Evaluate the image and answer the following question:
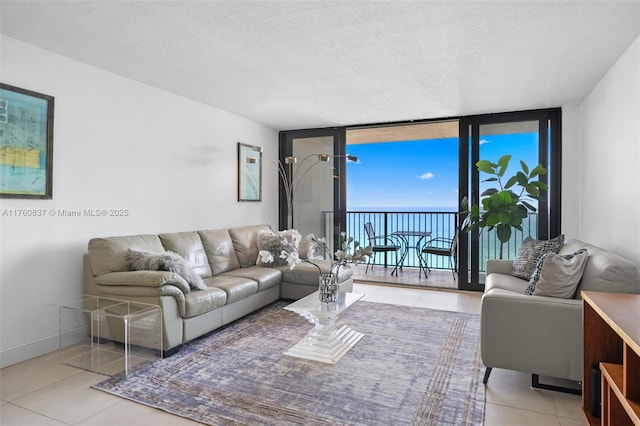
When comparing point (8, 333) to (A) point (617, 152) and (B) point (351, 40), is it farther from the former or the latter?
(A) point (617, 152)

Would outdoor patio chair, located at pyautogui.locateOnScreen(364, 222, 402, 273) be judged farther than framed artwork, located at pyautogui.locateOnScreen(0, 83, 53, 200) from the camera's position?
Yes

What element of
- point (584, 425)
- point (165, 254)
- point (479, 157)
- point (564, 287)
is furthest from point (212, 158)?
point (584, 425)

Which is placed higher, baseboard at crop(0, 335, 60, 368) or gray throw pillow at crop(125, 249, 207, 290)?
gray throw pillow at crop(125, 249, 207, 290)

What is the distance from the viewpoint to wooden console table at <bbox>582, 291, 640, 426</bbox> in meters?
1.40

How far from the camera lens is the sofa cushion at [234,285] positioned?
11.4 ft

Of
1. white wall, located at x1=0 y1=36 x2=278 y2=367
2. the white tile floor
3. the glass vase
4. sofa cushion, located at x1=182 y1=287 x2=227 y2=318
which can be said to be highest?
white wall, located at x1=0 y1=36 x2=278 y2=367

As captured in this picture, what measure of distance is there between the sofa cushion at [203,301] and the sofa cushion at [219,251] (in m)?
0.83

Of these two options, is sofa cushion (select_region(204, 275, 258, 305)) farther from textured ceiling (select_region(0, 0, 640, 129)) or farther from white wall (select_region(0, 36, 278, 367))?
textured ceiling (select_region(0, 0, 640, 129))

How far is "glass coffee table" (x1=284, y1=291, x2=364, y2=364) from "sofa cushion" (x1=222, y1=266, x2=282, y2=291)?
2.93ft

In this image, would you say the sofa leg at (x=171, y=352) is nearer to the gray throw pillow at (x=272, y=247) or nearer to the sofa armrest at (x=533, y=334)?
the gray throw pillow at (x=272, y=247)

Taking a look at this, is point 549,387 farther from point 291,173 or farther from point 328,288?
point 291,173

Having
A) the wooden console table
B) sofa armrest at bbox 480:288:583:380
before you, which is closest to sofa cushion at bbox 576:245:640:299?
sofa armrest at bbox 480:288:583:380

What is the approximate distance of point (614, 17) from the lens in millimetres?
2422

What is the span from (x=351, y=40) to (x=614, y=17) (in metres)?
→ 1.73
